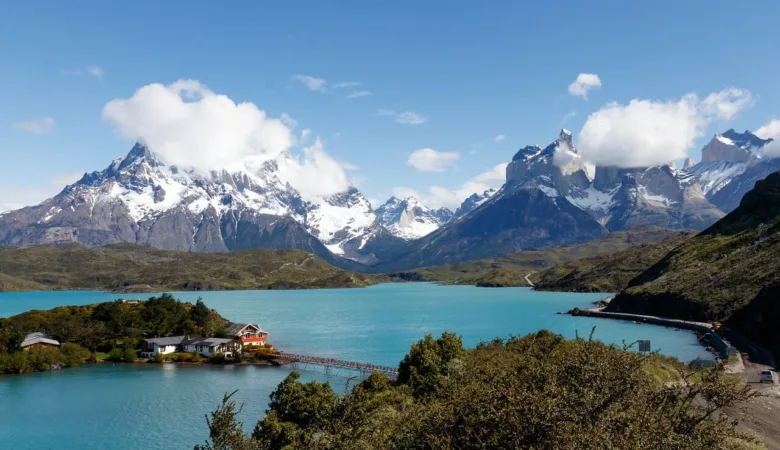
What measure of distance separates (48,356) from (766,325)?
126 m

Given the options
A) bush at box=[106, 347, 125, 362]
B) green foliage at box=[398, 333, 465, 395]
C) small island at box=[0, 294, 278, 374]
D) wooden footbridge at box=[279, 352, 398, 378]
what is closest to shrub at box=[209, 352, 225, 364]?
small island at box=[0, 294, 278, 374]

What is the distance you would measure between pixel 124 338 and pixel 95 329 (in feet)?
19.7

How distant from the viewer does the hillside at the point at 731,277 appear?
10327 centimetres

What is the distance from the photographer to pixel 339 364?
100688 mm

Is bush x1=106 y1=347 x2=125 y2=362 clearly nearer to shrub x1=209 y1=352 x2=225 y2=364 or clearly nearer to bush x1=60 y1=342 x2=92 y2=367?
bush x1=60 y1=342 x2=92 y2=367

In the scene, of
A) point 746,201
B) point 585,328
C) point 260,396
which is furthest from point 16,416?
point 746,201

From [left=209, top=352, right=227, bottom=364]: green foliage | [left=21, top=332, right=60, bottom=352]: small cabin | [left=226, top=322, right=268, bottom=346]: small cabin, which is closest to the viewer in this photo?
[left=21, top=332, right=60, bottom=352]: small cabin

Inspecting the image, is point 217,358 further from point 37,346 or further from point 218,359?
point 37,346

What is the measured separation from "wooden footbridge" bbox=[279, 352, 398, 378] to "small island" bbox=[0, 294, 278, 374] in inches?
151

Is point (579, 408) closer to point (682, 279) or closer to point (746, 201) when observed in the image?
point (682, 279)

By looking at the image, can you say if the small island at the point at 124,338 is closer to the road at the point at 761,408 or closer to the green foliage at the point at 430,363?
the green foliage at the point at 430,363

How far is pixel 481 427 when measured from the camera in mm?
21234

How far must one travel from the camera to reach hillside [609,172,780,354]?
103m

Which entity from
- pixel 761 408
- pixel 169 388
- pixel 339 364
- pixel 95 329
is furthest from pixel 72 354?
pixel 761 408
